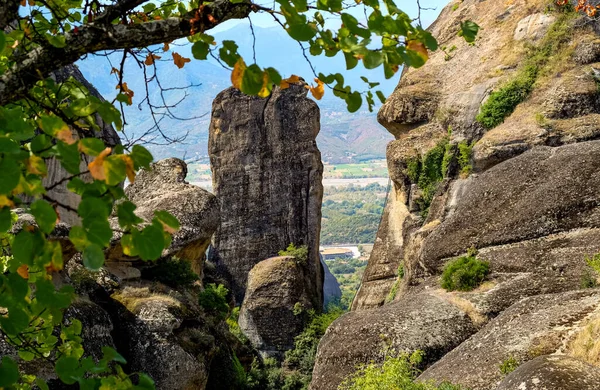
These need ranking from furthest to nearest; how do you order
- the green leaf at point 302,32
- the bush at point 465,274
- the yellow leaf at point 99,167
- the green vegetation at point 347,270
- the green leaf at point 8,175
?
1. the green vegetation at point 347,270
2. the bush at point 465,274
3. the green leaf at point 302,32
4. the yellow leaf at point 99,167
5. the green leaf at point 8,175

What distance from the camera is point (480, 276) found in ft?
52.1

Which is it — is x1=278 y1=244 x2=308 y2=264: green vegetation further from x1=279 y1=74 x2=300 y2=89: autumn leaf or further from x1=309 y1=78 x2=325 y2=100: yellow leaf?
x1=279 y1=74 x2=300 y2=89: autumn leaf

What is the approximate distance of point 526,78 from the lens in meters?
24.1

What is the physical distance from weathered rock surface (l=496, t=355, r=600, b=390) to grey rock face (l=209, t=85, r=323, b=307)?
29318 mm

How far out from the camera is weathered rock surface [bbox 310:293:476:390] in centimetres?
1389

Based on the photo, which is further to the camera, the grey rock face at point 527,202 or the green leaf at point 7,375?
the grey rock face at point 527,202

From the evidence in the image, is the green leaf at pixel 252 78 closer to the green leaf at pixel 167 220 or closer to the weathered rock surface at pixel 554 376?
the green leaf at pixel 167 220

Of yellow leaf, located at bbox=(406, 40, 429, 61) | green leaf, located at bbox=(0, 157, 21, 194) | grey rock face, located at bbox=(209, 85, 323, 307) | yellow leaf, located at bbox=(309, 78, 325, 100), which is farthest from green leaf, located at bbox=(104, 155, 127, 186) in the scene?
grey rock face, located at bbox=(209, 85, 323, 307)

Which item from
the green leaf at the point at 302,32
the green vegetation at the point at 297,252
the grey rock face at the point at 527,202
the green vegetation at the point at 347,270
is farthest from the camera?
the green vegetation at the point at 347,270

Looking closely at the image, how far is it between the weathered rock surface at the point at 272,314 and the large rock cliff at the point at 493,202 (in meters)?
4.02

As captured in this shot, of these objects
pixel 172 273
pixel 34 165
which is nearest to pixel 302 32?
pixel 34 165

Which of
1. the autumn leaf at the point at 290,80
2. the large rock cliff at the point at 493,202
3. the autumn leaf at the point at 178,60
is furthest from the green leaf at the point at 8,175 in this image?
the large rock cliff at the point at 493,202

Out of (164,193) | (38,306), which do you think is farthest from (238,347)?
(38,306)

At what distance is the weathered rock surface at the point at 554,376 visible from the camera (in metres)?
8.32
